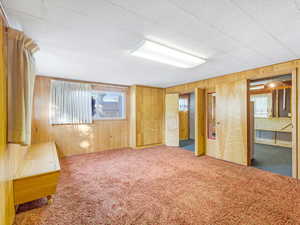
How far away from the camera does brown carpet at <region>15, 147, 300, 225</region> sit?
155 cm

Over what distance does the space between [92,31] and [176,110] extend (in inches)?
154

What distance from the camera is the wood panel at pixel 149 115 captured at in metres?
4.71

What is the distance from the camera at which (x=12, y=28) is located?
1401 millimetres

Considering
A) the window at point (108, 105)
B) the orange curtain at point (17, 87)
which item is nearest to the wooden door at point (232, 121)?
the window at point (108, 105)

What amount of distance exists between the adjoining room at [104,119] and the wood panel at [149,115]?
0.91 meters

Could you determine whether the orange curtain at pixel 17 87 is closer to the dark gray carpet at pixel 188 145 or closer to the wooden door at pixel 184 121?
the dark gray carpet at pixel 188 145

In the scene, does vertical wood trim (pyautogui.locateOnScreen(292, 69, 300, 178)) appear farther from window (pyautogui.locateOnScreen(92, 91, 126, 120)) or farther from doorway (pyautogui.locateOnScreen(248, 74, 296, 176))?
window (pyautogui.locateOnScreen(92, 91, 126, 120))

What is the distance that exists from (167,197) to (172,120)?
333 centimetres

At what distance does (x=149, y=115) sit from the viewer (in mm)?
4984

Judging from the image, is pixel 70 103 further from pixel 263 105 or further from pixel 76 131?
pixel 263 105

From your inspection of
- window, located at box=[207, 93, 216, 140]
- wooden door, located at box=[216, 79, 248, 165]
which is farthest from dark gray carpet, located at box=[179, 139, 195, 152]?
wooden door, located at box=[216, 79, 248, 165]

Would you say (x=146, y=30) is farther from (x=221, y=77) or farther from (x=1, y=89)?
(x=221, y=77)

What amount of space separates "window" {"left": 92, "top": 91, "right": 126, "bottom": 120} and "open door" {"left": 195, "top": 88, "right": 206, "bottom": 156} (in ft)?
8.11

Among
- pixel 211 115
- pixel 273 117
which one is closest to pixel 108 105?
→ pixel 211 115
